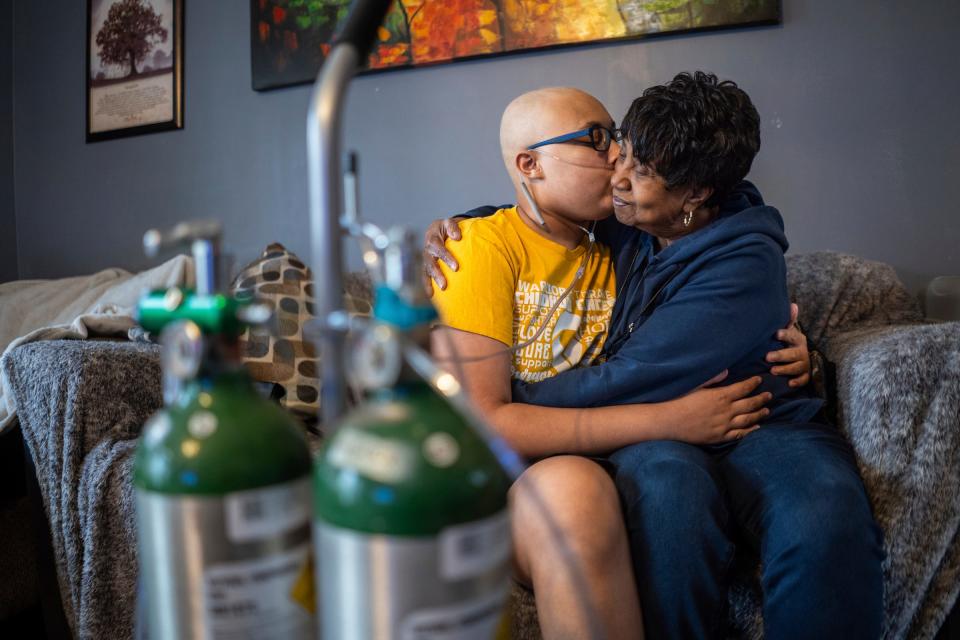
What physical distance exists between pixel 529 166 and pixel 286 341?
2.20 feet

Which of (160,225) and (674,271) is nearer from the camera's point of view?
(674,271)

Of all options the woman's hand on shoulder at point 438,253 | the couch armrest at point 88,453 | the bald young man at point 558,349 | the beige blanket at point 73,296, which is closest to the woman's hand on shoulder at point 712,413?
the bald young man at point 558,349

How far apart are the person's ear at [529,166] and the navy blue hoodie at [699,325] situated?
0.27m

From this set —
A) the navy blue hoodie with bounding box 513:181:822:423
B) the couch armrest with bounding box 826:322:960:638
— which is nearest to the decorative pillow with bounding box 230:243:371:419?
the navy blue hoodie with bounding box 513:181:822:423

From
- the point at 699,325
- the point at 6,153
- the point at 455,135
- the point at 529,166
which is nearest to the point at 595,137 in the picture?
the point at 529,166

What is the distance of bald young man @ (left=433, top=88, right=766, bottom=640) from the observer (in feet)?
3.20

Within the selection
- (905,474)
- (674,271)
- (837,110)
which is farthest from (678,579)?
(837,110)

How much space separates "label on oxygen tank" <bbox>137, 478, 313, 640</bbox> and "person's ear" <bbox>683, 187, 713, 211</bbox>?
1.02 meters

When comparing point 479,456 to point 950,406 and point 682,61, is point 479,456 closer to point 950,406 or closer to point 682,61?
point 950,406

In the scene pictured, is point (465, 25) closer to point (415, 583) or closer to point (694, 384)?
point (694, 384)

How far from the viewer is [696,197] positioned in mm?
1309

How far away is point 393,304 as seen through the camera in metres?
0.44

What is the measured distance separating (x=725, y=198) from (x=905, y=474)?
1.78ft

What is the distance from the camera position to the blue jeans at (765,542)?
3.29 feet
